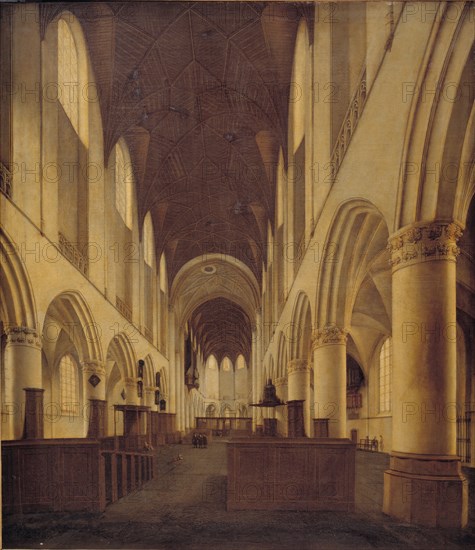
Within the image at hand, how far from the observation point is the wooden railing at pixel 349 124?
746 centimetres

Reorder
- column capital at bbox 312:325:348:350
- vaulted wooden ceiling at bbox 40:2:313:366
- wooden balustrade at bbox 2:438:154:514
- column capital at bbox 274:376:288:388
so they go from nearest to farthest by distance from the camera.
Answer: wooden balustrade at bbox 2:438:154:514, vaulted wooden ceiling at bbox 40:2:313:366, column capital at bbox 312:325:348:350, column capital at bbox 274:376:288:388

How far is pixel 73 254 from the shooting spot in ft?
29.2

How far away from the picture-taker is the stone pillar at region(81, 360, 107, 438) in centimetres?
877

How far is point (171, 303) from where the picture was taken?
1753 centimetres

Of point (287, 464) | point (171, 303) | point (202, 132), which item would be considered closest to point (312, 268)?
point (202, 132)

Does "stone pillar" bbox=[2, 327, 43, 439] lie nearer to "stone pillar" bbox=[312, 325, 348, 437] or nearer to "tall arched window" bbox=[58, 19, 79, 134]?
"tall arched window" bbox=[58, 19, 79, 134]

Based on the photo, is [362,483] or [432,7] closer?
[432,7]

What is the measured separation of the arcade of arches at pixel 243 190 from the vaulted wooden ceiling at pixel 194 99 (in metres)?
0.05

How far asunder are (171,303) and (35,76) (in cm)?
1133

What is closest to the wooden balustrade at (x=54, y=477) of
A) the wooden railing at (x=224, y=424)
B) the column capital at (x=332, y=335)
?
the column capital at (x=332, y=335)

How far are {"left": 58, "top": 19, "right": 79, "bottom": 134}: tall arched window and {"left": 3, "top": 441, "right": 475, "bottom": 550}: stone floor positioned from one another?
225 inches

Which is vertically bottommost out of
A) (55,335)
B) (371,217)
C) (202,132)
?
(55,335)

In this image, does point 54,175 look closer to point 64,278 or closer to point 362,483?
point 64,278

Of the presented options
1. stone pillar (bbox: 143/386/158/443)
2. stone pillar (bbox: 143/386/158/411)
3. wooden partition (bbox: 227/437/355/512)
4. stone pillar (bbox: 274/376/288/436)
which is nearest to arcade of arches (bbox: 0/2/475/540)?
stone pillar (bbox: 143/386/158/443)
